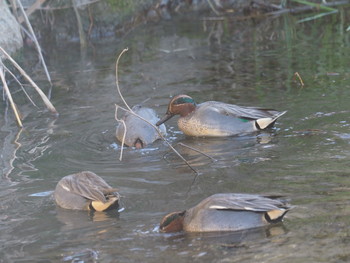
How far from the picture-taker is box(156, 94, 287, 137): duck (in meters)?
7.47

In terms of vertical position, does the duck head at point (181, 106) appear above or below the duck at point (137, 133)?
above

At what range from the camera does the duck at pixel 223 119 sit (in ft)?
24.5

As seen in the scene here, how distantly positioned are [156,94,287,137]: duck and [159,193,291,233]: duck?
2.75m

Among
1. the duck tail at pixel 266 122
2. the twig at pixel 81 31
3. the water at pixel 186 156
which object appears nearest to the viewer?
the water at pixel 186 156

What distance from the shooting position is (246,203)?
4.62 m

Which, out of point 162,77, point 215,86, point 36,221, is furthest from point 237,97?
point 36,221

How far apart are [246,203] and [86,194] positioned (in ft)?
4.45

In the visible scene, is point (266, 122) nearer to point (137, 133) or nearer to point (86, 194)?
point (137, 133)

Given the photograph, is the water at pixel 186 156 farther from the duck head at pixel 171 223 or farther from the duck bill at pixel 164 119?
the duck bill at pixel 164 119

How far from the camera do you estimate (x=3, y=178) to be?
20.9ft

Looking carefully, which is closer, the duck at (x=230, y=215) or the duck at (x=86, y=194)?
the duck at (x=230, y=215)

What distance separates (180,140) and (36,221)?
9.10 ft

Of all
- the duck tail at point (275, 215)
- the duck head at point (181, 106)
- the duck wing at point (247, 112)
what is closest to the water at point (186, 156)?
the duck tail at point (275, 215)

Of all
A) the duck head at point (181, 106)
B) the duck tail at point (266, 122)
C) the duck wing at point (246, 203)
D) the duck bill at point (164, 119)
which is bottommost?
the duck tail at point (266, 122)
